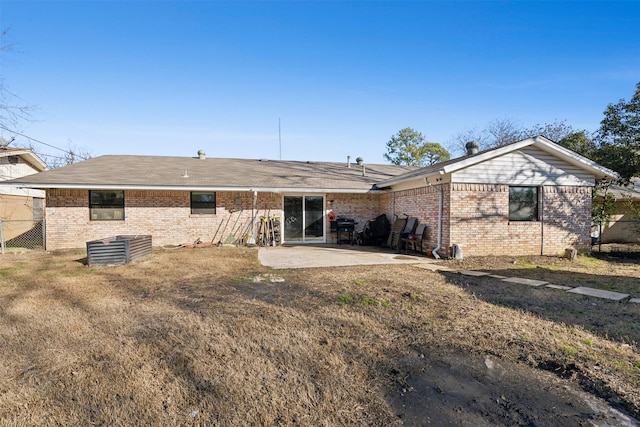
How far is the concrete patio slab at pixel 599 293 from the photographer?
512 cm

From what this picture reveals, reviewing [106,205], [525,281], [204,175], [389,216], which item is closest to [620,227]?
[389,216]

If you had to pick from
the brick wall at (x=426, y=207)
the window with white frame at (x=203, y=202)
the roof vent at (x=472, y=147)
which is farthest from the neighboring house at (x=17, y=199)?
the roof vent at (x=472, y=147)

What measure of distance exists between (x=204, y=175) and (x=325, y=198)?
4.95 metres

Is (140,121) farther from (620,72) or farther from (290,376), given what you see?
(620,72)

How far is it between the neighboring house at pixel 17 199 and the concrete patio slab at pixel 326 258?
1230 centimetres

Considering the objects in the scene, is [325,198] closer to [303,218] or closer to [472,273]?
[303,218]

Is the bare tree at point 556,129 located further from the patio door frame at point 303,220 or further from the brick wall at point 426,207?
the patio door frame at point 303,220

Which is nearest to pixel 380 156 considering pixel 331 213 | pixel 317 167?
pixel 317 167

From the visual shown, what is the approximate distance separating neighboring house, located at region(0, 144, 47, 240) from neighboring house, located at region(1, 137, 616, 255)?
452cm

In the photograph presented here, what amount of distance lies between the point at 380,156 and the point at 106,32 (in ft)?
102

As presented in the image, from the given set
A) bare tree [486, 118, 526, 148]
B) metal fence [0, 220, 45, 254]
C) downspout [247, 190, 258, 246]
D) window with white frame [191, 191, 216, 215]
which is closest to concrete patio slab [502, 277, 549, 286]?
downspout [247, 190, 258, 246]

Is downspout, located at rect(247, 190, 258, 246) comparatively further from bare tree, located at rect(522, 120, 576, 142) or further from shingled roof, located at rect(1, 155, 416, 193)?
bare tree, located at rect(522, 120, 576, 142)

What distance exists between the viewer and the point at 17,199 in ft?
47.9

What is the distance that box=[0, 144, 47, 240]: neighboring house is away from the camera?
546 inches
